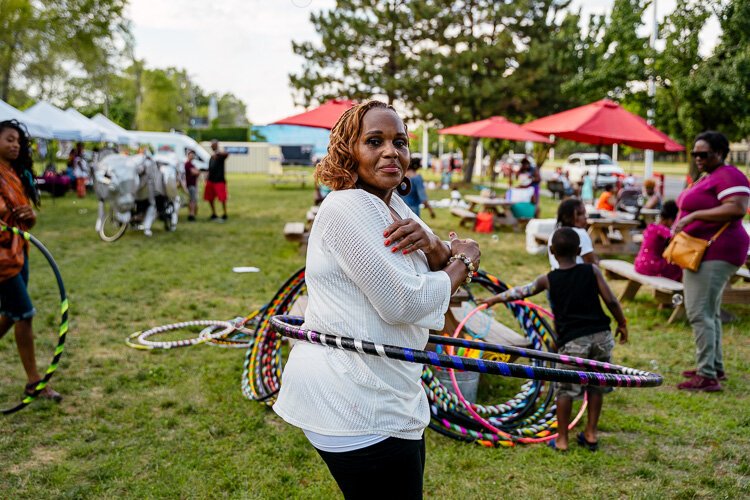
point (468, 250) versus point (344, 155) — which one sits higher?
point (344, 155)

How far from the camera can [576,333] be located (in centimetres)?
426

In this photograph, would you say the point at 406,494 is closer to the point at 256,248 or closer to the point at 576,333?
the point at 576,333

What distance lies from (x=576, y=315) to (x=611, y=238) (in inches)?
360

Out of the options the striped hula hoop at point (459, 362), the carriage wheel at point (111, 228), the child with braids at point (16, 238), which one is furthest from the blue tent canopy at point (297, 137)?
the striped hula hoop at point (459, 362)

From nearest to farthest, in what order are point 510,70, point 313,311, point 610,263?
point 313,311, point 610,263, point 510,70

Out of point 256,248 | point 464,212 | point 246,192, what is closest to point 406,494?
point 256,248

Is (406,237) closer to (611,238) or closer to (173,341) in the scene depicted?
(173,341)

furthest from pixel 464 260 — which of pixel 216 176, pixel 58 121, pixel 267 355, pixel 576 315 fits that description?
pixel 58 121

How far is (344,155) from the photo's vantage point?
1960 millimetres

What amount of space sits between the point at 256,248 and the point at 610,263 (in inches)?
257

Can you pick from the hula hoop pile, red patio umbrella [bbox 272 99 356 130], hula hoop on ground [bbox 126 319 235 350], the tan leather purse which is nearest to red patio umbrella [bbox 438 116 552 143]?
red patio umbrella [bbox 272 99 356 130]

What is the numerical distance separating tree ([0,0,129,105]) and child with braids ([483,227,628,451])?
2761cm

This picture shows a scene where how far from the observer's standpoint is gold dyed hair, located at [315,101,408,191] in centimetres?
195

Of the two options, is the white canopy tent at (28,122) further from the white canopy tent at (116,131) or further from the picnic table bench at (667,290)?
the picnic table bench at (667,290)
